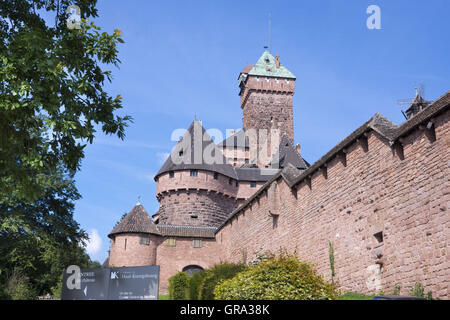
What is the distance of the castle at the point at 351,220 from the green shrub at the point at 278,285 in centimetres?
253

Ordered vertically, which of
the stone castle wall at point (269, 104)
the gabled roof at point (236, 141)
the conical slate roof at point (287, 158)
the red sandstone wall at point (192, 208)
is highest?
the stone castle wall at point (269, 104)

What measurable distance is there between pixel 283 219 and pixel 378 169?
24.7 ft

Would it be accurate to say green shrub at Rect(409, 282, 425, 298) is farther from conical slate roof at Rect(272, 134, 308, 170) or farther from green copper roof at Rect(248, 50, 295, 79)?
green copper roof at Rect(248, 50, 295, 79)

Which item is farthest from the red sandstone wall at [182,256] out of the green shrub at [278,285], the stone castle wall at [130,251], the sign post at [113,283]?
the green shrub at [278,285]

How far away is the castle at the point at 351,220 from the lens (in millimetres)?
10297

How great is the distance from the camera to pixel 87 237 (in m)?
29.1

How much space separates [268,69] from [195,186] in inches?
1286

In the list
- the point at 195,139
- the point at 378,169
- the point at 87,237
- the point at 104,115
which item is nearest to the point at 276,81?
the point at 195,139

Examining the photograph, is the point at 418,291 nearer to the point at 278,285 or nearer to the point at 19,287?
the point at 278,285

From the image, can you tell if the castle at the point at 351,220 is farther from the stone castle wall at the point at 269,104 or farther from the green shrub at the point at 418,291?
the stone castle wall at the point at 269,104

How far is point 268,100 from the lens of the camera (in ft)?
208

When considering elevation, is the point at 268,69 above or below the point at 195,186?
above

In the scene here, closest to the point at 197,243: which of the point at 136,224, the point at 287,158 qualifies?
the point at 136,224
